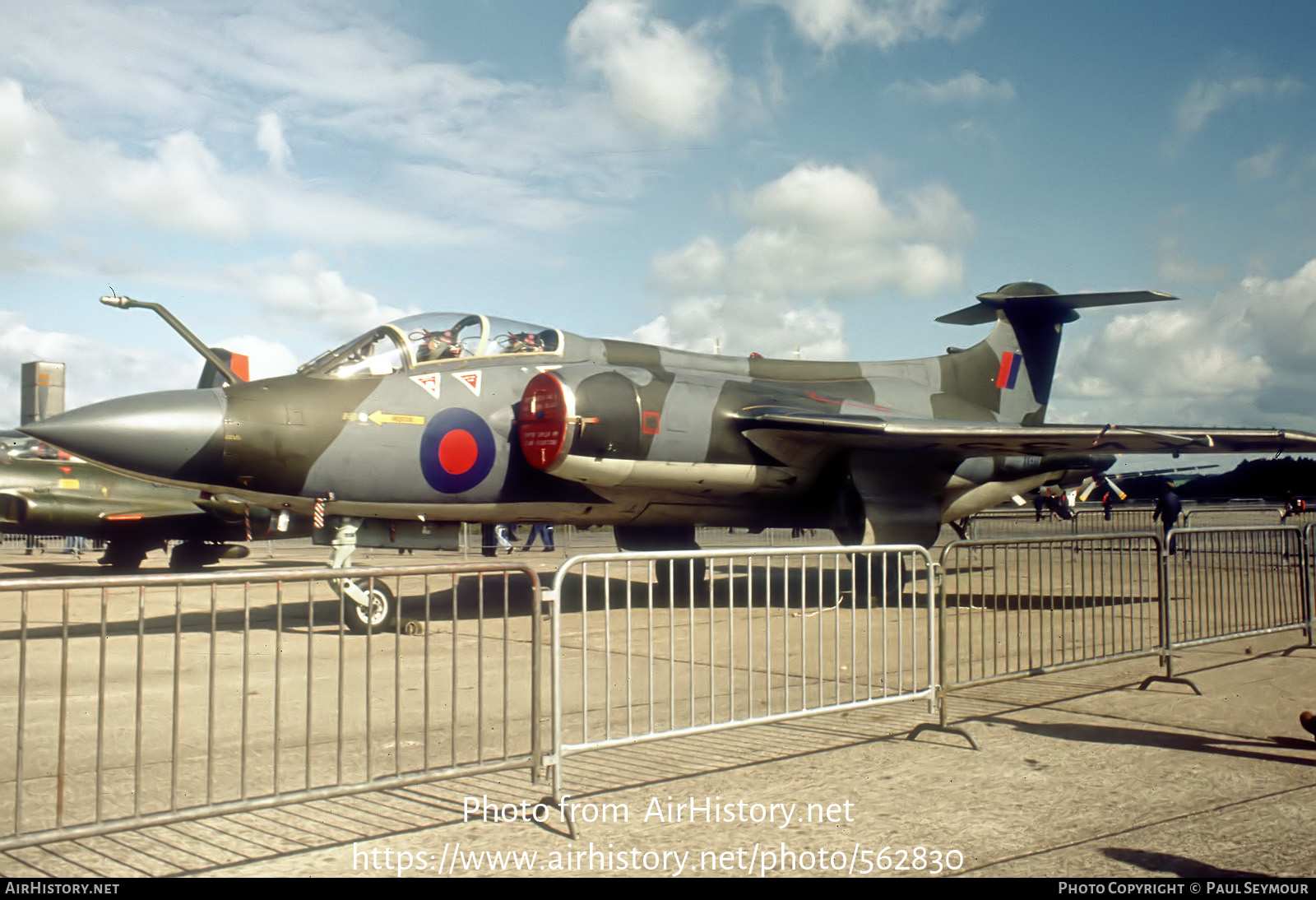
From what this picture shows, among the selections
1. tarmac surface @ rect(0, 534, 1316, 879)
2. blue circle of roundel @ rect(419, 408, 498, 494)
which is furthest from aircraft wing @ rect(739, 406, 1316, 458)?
tarmac surface @ rect(0, 534, 1316, 879)

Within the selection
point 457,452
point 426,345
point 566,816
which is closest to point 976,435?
point 457,452

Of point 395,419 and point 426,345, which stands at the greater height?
point 426,345

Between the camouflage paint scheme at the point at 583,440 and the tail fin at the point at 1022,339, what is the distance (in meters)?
1.81

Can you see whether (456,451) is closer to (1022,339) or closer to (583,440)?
(583,440)

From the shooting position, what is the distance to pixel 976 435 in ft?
36.6

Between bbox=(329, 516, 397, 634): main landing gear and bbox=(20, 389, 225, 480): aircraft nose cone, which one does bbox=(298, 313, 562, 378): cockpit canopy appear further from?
bbox=(329, 516, 397, 634): main landing gear

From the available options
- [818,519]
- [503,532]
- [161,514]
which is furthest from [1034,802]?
[503,532]

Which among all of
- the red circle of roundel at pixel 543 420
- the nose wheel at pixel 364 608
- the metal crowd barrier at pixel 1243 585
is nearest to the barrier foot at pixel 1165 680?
the metal crowd barrier at pixel 1243 585

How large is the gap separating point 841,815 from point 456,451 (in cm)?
649

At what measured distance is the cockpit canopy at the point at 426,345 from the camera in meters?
9.34

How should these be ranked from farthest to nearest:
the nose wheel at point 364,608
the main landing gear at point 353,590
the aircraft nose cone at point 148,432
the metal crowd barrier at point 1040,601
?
the main landing gear at point 353,590 → the nose wheel at point 364,608 → the aircraft nose cone at point 148,432 → the metal crowd barrier at point 1040,601

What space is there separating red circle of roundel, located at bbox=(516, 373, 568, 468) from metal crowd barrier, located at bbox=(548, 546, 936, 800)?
6.27ft

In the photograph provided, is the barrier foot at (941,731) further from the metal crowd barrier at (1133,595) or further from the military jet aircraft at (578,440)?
the military jet aircraft at (578,440)

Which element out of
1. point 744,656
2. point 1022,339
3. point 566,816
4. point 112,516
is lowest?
point 744,656
